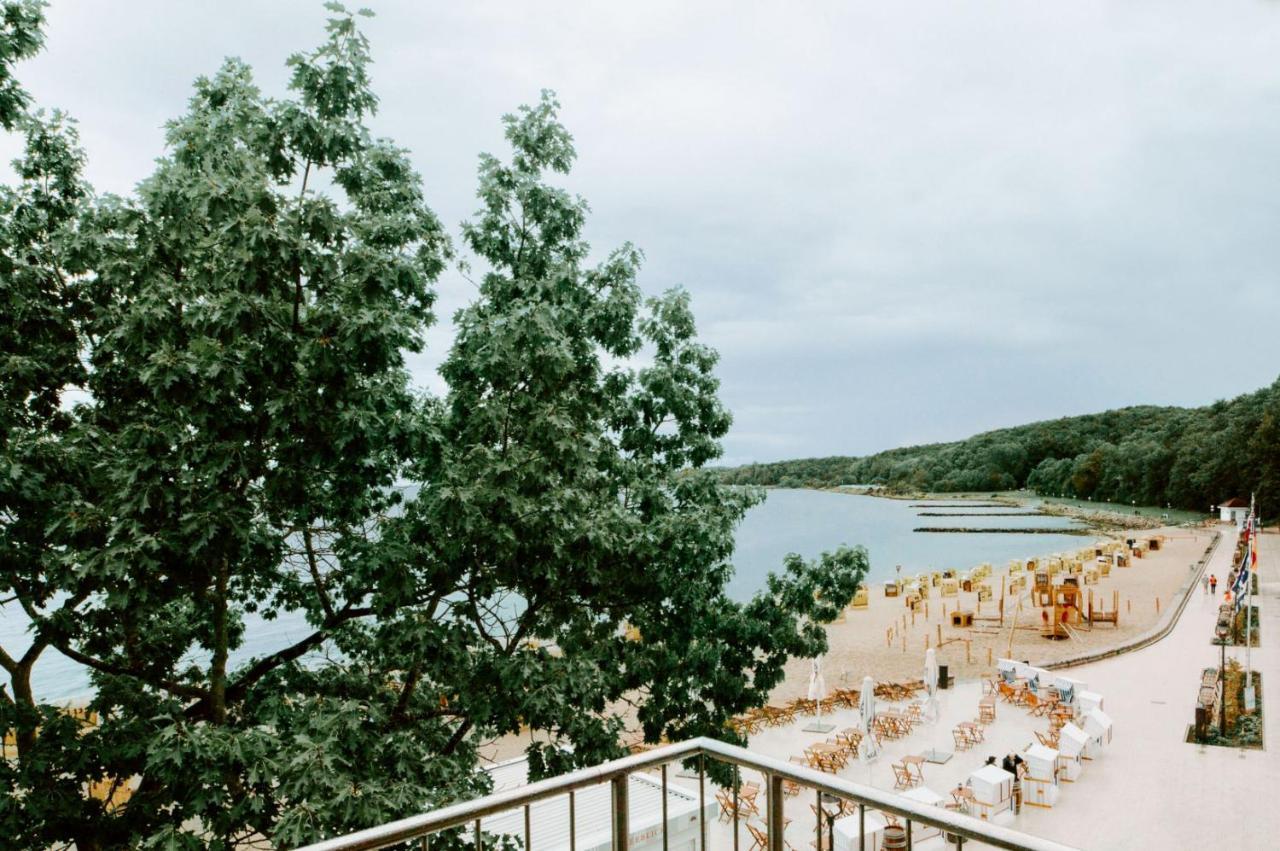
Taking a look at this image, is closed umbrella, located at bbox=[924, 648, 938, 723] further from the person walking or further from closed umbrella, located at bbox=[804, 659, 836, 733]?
the person walking

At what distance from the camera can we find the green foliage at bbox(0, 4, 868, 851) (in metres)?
5.52

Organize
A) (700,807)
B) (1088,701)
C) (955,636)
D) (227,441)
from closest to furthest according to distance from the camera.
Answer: (700,807) → (227,441) → (1088,701) → (955,636)

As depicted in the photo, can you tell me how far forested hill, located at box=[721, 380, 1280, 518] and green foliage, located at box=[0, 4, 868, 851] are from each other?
270 cm

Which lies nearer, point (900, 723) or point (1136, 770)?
point (1136, 770)

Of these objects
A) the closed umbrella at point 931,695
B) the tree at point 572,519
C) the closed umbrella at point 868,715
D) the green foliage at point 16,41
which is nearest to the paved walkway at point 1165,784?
the closed umbrella at point 868,715

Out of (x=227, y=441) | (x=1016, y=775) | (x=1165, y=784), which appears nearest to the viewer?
(x=227, y=441)

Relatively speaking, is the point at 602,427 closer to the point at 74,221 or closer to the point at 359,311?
the point at 359,311

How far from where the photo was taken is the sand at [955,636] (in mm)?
28953

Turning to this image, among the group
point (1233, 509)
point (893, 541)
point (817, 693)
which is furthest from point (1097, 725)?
point (893, 541)

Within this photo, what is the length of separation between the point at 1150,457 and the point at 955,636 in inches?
4100

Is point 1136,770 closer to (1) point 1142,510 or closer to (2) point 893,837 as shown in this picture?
(2) point 893,837

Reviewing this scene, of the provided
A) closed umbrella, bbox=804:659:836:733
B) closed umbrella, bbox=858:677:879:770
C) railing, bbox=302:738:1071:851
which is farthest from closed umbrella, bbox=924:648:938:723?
railing, bbox=302:738:1071:851

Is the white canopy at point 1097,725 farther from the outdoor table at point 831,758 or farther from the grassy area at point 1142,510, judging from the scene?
the grassy area at point 1142,510

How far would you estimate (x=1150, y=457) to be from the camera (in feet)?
392
